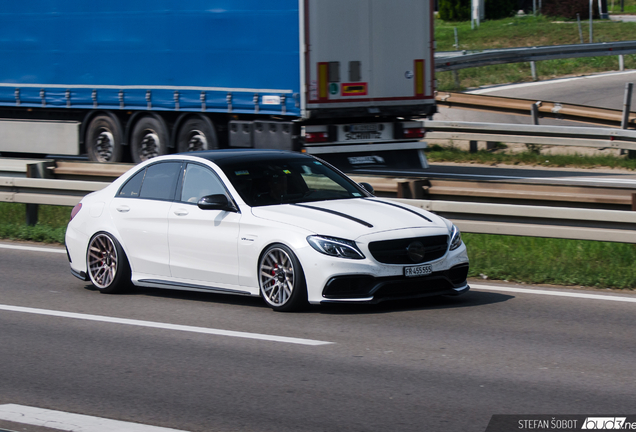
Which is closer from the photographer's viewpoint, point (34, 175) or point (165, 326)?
point (165, 326)

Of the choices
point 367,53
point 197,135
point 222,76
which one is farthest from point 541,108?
point 197,135

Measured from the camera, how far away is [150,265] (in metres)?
9.58

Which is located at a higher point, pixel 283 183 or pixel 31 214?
pixel 283 183

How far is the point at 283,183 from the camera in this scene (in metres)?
9.31

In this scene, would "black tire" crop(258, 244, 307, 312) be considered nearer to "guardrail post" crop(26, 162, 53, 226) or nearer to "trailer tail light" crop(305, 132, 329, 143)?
"guardrail post" crop(26, 162, 53, 226)

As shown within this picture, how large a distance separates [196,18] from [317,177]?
928 centimetres

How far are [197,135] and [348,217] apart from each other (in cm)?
1036

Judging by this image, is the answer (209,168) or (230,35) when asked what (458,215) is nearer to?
(209,168)

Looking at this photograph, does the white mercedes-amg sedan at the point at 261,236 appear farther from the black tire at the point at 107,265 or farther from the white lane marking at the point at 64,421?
the white lane marking at the point at 64,421

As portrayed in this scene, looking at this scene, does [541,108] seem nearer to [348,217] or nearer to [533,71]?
[533,71]

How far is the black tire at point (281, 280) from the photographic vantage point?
8383mm

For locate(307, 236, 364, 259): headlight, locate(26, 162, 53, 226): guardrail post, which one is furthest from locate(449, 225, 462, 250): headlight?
locate(26, 162, 53, 226): guardrail post

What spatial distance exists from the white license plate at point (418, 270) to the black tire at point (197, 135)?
1012cm

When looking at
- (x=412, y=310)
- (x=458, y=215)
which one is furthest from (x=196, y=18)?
(x=412, y=310)
